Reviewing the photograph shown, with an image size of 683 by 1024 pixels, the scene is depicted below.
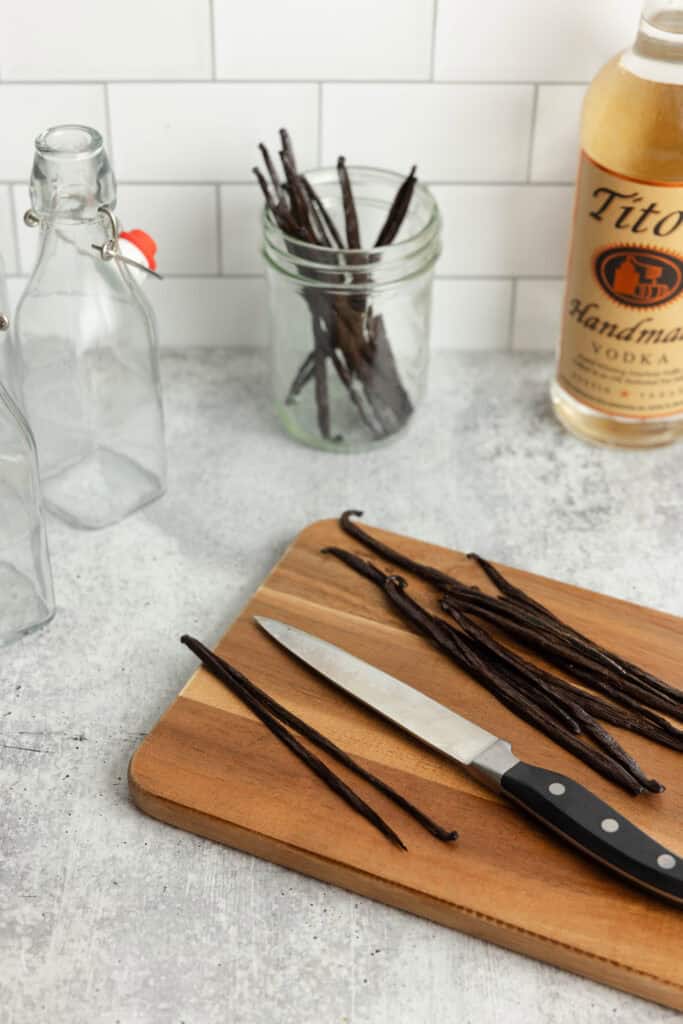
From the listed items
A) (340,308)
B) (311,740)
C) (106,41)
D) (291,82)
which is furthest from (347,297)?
(311,740)

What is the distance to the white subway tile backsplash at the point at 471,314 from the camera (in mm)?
1354

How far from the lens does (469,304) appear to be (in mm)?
1367

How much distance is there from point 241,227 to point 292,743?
24.2 inches

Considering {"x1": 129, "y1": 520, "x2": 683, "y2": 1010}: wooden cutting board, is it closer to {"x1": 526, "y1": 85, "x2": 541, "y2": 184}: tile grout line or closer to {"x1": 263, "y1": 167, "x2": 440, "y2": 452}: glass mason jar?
{"x1": 263, "y1": 167, "x2": 440, "y2": 452}: glass mason jar

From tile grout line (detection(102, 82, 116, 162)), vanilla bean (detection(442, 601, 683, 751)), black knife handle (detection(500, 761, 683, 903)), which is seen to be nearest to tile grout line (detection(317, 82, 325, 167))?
tile grout line (detection(102, 82, 116, 162))

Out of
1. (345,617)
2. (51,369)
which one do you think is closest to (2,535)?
(51,369)

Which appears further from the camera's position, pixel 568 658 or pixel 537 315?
pixel 537 315

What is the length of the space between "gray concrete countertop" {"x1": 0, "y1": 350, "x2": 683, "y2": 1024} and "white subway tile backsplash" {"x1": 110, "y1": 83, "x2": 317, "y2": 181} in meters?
0.22

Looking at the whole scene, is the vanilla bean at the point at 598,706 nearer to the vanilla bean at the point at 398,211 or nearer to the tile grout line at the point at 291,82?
the vanilla bean at the point at 398,211

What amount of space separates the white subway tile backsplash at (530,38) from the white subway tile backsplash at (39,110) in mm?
339

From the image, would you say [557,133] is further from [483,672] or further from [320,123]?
[483,672]

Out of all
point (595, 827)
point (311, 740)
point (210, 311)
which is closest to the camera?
point (595, 827)

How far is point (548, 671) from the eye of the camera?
976 millimetres

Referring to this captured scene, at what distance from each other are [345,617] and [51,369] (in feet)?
1.16
